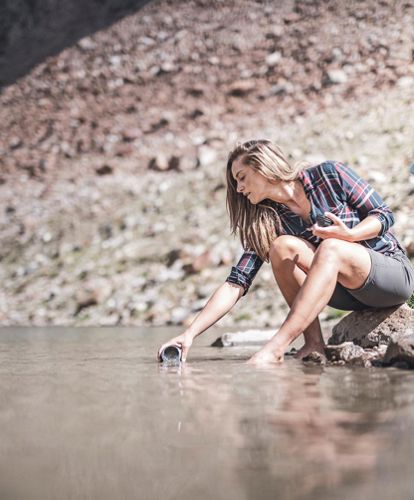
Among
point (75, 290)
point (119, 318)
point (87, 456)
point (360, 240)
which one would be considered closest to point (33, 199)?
point (75, 290)

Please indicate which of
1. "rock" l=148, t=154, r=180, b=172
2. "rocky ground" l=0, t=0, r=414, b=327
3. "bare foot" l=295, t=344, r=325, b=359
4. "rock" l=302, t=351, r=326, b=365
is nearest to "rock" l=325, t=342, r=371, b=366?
"rock" l=302, t=351, r=326, b=365

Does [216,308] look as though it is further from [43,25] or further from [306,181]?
[43,25]

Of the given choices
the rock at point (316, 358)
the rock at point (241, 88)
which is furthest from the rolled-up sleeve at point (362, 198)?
the rock at point (241, 88)

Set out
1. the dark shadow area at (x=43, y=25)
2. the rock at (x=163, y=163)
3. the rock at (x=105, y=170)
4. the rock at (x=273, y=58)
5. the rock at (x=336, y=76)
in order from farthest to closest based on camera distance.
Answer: the dark shadow area at (x=43, y=25) → the rock at (x=273, y=58) → the rock at (x=336, y=76) → the rock at (x=105, y=170) → the rock at (x=163, y=163)

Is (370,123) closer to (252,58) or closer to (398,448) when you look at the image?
(252,58)

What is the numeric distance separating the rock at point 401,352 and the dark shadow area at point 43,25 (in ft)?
37.8

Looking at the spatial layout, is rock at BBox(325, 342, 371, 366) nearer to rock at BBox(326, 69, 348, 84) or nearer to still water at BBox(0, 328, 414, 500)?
still water at BBox(0, 328, 414, 500)

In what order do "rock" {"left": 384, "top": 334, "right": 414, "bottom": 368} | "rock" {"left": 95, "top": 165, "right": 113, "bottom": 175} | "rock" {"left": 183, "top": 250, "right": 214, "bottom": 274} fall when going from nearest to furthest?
"rock" {"left": 384, "top": 334, "right": 414, "bottom": 368} → "rock" {"left": 183, "top": 250, "right": 214, "bottom": 274} → "rock" {"left": 95, "top": 165, "right": 113, "bottom": 175}

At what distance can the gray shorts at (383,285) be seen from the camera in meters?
2.87

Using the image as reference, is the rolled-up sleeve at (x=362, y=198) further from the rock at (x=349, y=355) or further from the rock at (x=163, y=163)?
the rock at (x=163, y=163)

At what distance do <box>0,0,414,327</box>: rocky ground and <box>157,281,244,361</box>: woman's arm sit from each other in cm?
268

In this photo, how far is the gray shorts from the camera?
9.41ft

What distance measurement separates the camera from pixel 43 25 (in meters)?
14.6

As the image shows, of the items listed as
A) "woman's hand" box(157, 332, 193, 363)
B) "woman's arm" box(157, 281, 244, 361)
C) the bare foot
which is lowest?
the bare foot
